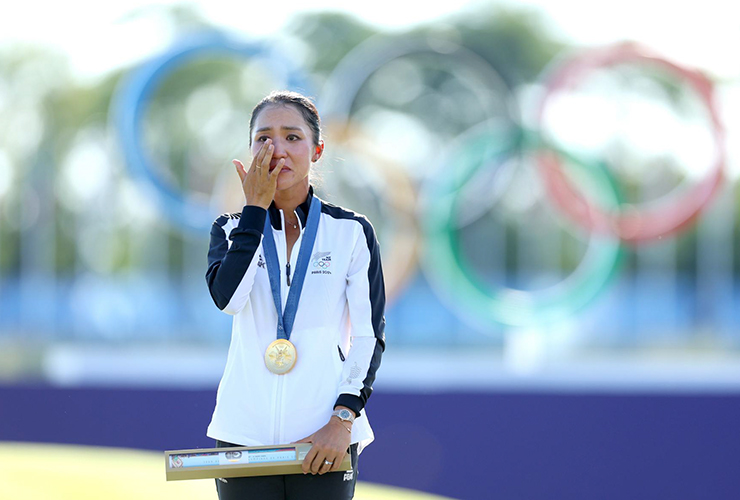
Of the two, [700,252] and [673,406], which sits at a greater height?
[700,252]

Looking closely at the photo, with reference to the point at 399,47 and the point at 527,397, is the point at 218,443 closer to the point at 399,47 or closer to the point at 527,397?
the point at 527,397

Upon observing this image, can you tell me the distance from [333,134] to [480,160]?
150 cm

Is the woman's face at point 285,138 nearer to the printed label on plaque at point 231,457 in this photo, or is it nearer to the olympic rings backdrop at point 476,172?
the printed label on plaque at point 231,457

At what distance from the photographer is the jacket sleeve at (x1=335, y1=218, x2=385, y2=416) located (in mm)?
2484

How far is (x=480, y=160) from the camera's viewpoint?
9.59 m

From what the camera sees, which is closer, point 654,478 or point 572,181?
point 654,478

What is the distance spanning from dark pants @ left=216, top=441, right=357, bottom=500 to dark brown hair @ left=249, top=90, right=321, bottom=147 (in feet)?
2.77

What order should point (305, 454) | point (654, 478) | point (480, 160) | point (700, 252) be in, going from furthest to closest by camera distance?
point (700, 252)
point (480, 160)
point (654, 478)
point (305, 454)

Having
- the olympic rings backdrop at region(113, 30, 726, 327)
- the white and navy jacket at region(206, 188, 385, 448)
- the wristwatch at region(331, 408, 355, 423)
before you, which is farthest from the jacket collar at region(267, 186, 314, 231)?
the olympic rings backdrop at region(113, 30, 726, 327)

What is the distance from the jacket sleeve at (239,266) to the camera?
2.38 meters

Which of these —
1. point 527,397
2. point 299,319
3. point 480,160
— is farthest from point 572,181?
point 299,319

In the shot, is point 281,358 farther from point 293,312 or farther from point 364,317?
point 364,317

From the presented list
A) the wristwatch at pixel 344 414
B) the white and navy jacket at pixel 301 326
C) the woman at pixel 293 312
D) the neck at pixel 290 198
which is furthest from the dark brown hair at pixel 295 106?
the wristwatch at pixel 344 414

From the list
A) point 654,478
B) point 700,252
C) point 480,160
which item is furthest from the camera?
point 700,252
